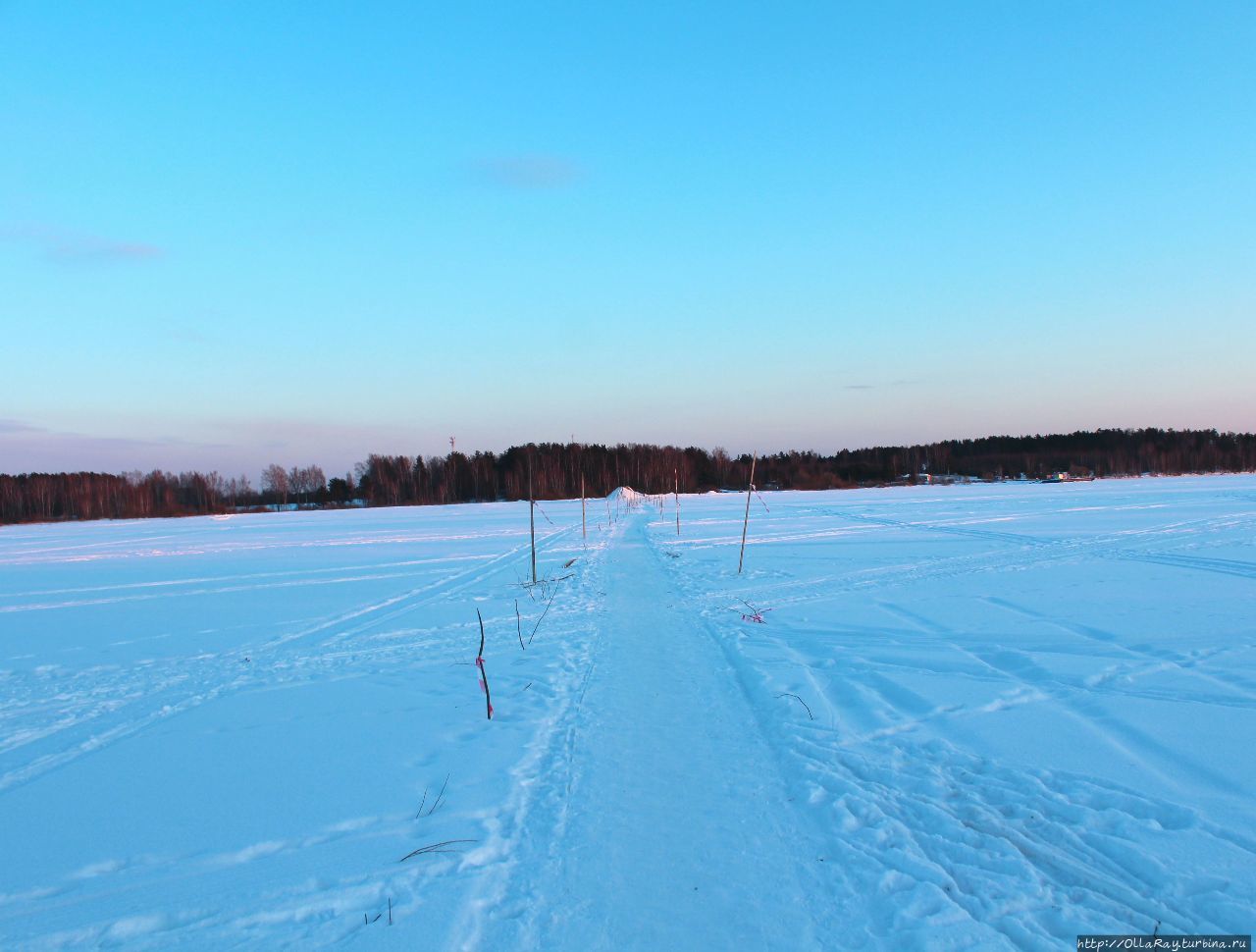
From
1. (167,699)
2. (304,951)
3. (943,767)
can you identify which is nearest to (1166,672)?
(943,767)

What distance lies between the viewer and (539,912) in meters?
2.95

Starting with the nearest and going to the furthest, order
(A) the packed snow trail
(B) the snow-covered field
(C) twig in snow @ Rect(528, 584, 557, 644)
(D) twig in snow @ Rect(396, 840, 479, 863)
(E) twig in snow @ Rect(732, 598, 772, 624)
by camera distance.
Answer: (A) the packed snow trail
(B) the snow-covered field
(D) twig in snow @ Rect(396, 840, 479, 863)
(C) twig in snow @ Rect(528, 584, 557, 644)
(E) twig in snow @ Rect(732, 598, 772, 624)

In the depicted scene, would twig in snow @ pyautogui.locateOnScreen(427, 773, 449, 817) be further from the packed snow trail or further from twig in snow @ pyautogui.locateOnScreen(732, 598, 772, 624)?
twig in snow @ pyautogui.locateOnScreen(732, 598, 772, 624)

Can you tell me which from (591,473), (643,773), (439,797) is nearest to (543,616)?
(439,797)

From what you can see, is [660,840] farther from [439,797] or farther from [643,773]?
[439,797]

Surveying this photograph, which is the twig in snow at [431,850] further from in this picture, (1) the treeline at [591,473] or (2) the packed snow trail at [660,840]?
(1) the treeline at [591,473]

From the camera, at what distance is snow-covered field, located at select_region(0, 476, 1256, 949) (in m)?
2.99

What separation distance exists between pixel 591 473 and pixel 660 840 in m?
88.1

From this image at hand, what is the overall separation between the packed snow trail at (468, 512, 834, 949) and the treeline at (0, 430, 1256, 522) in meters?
59.6

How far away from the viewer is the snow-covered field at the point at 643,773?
9.80ft

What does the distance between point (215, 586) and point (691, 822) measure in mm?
13969

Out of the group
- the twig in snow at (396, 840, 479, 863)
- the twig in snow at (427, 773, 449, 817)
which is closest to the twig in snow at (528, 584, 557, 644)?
the twig in snow at (427, 773, 449, 817)

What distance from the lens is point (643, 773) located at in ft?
13.9

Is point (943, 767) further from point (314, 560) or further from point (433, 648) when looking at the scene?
point (314, 560)
